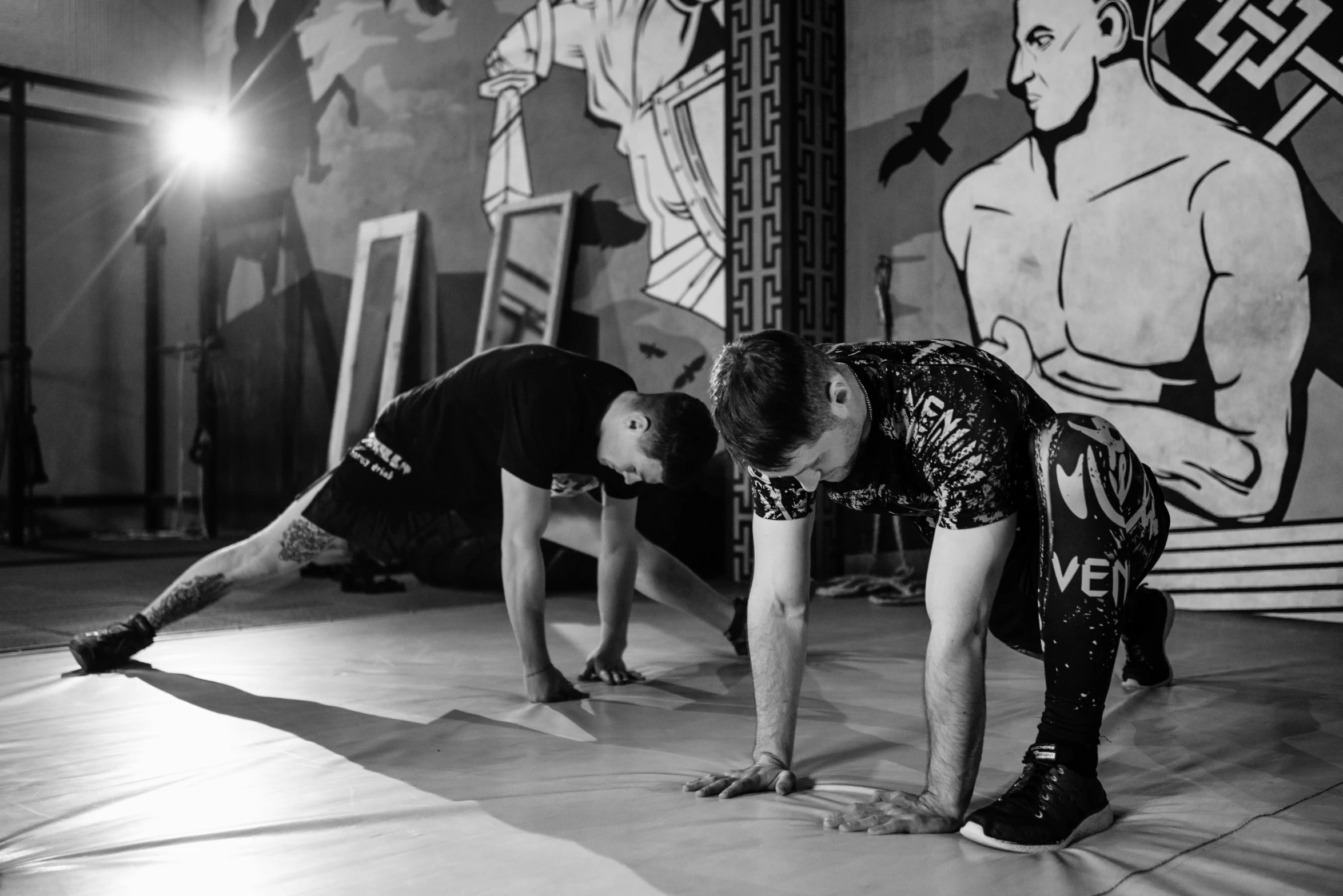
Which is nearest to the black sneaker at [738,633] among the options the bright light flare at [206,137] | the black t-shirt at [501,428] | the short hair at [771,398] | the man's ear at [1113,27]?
the black t-shirt at [501,428]

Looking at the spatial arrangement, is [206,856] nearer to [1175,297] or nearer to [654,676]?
[654,676]

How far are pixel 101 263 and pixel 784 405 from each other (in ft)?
26.8

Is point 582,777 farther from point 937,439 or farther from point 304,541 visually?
point 304,541

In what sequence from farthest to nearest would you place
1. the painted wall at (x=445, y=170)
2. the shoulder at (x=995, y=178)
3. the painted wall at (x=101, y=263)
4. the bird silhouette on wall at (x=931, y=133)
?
the painted wall at (x=101, y=263)
the painted wall at (x=445, y=170)
the bird silhouette on wall at (x=931, y=133)
the shoulder at (x=995, y=178)

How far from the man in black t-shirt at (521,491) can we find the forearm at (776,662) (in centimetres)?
66

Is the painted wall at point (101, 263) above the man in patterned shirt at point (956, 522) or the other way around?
above

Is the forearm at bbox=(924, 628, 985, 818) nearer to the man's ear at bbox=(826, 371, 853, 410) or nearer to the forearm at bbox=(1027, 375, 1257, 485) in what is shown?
the man's ear at bbox=(826, 371, 853, 410)

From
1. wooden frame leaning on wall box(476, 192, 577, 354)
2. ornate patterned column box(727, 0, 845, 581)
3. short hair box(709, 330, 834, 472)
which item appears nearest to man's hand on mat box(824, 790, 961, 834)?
short hair box(709, 330, 834, 472)

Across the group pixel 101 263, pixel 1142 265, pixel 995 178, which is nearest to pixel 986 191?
pixel 995 178

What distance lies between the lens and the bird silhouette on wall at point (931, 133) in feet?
16.0

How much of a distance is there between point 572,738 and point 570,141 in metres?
4.46

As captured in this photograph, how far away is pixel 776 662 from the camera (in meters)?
1.83

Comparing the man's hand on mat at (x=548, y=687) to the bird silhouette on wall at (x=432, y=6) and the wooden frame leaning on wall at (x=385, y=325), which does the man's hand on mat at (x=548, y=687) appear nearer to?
the wooden frame leaning on wall at (x=385, y=325)

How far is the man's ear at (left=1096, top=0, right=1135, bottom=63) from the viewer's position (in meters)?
4.38
